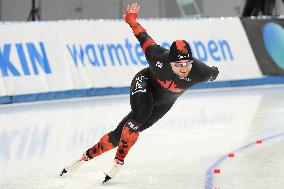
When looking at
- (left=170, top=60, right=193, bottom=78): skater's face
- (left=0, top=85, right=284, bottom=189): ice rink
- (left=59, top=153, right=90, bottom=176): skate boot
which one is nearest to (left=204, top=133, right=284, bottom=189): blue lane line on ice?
(left=0, top=85, right=284, bottom=189): ice rink

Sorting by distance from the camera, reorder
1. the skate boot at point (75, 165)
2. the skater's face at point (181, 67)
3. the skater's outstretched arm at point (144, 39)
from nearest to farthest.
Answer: the skater's face at point (181, 67) → the skater's outstretched arm at point (144, 39) → the skate boot at point (75, 165)

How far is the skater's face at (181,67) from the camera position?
4.87 metres

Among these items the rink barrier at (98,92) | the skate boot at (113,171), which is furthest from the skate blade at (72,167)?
the rink barrier at (98,92)

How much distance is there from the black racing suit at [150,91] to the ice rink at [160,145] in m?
0.34

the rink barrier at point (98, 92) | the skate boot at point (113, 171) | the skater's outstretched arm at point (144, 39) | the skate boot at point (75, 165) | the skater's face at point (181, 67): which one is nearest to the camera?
the skater's face at point (181, 67)

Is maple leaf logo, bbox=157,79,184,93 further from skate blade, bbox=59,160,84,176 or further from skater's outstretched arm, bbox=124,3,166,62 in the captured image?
skate blade, bbox=59,160,84,176

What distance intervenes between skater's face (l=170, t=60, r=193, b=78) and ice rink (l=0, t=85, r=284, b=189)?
893 millimetres

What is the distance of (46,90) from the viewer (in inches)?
451

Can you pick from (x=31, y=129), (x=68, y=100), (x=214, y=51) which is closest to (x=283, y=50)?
(x=214, y=51)

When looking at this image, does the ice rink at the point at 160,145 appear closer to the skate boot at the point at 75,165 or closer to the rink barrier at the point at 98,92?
the skate boot at the point at 75,165

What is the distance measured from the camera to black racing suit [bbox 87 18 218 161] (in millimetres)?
4957

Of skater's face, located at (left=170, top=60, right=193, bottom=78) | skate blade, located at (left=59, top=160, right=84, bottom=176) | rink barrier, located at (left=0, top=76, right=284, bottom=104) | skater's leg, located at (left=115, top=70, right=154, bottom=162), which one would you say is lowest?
rink barrier, located at (left=0, top=76, right=284, bottom=104)

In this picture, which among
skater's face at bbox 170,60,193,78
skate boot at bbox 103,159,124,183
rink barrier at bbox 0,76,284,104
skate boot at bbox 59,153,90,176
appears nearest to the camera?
skater's face at bbox 170,60,193,78

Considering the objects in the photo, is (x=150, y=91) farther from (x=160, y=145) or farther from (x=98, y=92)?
(x=98, y=92)
